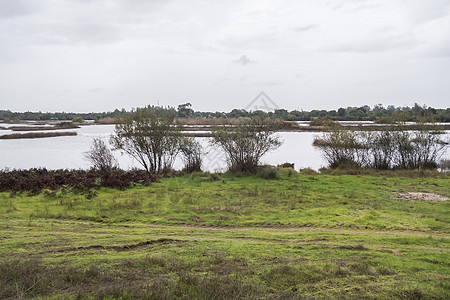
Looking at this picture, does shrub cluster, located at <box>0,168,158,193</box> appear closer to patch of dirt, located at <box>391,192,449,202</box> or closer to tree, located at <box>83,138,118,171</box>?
tree, located at <box>83,138,118,171</box>

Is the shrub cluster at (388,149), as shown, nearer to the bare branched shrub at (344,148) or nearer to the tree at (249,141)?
the bare branched shrub at (344,148)

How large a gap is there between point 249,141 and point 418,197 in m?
10.1

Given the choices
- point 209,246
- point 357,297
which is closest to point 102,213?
point 209,246

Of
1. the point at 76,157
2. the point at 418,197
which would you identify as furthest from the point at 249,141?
the point at 76,157

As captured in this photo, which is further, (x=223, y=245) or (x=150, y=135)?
(x=150, y=135)

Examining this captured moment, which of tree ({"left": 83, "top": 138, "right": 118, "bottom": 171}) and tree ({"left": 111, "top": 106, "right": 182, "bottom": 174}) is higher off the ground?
tree ({"left": 111, "top": 106, "right": 182, "bottom": 174})

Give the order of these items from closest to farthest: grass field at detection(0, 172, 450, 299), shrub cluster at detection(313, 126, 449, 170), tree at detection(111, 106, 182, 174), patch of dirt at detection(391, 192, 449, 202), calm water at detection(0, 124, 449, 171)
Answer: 1. grass field at detection(0, 172, 450, 299)
2. patch of dirt at detection(391, 192, 449, 202)
3. tree at detection(111, 106, 182, 174)
4. calm water at detection(0, 124, 449, 171)
5. shrub cluster at detection(313, 126, 449, 170)

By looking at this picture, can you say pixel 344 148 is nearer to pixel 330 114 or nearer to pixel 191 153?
pixel 191 153

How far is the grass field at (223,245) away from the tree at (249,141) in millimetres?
6475

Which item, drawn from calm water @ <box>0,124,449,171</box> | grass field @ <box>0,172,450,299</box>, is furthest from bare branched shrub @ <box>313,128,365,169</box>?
grass field @ <box>0,172,450,299</box>

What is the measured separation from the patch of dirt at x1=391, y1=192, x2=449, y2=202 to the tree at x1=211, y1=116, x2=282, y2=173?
28.5 ft

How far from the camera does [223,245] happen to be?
7.66 metres

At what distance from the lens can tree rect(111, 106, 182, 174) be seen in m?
23.2

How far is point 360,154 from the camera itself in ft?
85.8
